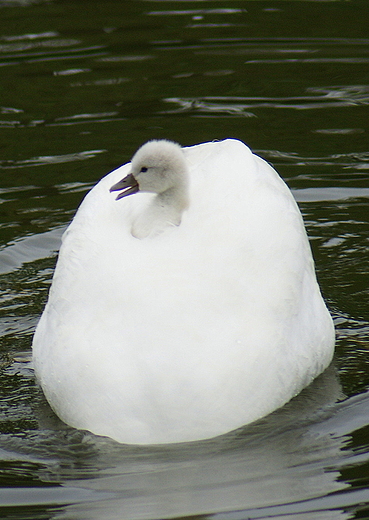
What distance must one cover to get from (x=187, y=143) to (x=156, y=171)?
3527 mm

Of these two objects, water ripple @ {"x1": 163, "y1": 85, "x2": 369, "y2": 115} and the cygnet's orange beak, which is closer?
the cygnet's orange beak

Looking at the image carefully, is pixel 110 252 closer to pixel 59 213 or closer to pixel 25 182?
pixel 59 213

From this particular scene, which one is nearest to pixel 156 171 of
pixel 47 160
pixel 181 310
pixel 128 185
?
pixel 128 185

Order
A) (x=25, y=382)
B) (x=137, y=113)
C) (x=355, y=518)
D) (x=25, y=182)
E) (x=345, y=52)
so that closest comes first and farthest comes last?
(x=355, y=518) → (x=25, y=382) → (x=25, y=182) → (x=137, y=113) → (x=345, y=52)

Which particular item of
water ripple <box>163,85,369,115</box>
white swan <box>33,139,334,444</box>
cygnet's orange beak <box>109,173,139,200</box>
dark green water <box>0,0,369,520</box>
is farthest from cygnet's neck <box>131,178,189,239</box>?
water ripple <box>163,85,369,115</box>

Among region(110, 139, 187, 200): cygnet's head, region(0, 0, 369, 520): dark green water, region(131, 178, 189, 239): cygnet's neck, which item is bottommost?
region(0, 0, 369, 520): dark green water

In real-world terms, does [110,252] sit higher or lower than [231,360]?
higher

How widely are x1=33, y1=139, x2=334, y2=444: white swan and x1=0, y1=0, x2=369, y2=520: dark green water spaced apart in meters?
0.20

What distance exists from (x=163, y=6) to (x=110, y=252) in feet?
25.7

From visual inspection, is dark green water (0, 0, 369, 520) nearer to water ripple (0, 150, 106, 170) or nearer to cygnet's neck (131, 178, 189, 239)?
water ripple (0, 150, 106, 170)

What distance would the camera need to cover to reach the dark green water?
448cm

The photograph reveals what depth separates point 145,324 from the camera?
4.61m

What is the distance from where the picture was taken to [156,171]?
Answer: 5.47m

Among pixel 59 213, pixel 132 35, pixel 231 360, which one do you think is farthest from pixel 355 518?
pixel 132 35
